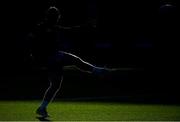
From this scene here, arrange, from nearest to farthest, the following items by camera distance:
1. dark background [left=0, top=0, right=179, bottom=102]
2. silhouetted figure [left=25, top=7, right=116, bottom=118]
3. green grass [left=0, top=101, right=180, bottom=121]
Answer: silhouetted figure [left=25, top=7, right=116, bottom=118] < green grass [left=0, top=101, right=180, bottom=121] < dark background [left=0, top=0, right=179, bottom=102]

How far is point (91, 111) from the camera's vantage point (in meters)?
12.7

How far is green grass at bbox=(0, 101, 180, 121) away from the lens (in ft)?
38.8

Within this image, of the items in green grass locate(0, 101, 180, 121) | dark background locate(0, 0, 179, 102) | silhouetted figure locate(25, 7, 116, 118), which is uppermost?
silhouetted figure locate(25, 7, 116, 118)

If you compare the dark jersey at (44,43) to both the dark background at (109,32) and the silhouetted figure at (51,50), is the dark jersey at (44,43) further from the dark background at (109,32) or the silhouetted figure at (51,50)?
the dark background at (109,32)

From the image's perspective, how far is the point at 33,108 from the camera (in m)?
13.1

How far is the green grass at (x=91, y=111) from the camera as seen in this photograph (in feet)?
38.8

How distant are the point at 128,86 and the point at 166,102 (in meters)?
3.52

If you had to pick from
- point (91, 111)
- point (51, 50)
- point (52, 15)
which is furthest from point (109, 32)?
point (51, 50)

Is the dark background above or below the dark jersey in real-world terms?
below

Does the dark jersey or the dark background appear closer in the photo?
the dark jersey

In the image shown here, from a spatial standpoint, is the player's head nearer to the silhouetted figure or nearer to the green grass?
the silhouetted figure

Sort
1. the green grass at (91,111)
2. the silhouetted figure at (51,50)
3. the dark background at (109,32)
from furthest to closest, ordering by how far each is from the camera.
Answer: the dark background at (109,32) → the green grass at (91,111) → the silhouetted figure at (51,50)

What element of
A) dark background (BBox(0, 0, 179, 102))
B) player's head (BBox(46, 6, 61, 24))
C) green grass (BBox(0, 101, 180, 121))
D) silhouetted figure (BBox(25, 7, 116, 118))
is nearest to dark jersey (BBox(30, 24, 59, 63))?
silhouetted figure (BBox(25, 7, 116, 118))

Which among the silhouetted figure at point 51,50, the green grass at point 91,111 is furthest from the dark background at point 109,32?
the silhouetted figure at point 51,50
